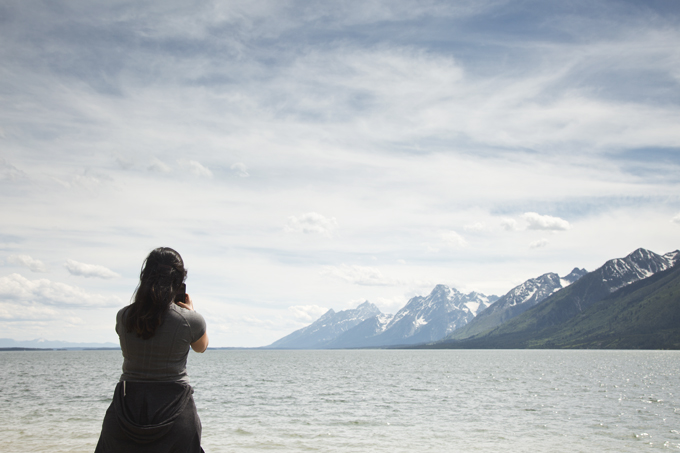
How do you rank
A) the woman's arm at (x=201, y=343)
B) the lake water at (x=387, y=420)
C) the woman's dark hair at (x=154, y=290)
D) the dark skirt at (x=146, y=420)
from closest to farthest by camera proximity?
the woman's dark hair at (x=154, y=290) < the dark skirt at (x=146, y=420) < the woman's arm at (x=201, y=343) < the lake water at (x=387, y=420)

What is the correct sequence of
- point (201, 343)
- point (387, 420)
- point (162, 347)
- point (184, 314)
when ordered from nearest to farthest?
point (162, 347) < point (184, 314) < point (201, 343) < point (387, 420)

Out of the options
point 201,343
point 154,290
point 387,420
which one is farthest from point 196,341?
point 387,420

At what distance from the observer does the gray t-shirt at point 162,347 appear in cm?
589

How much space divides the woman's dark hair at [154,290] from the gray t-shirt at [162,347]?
0.33ft

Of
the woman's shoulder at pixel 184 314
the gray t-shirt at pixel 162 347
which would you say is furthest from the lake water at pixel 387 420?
the woman's shoulder at pixel 184 314

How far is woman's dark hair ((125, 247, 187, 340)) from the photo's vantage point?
5.80m

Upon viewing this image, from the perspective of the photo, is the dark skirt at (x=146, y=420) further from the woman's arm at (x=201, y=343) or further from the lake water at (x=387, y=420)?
the lake water at (x=387, y=420)

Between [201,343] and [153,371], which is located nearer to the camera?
[153,371]

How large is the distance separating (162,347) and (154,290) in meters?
0.70

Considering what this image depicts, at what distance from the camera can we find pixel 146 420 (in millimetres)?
5945

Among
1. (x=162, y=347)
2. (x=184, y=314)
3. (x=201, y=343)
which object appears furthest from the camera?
(x=201, y=343)

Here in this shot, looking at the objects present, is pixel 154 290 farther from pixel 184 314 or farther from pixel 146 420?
pixel 146 420

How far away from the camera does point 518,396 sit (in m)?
59.1

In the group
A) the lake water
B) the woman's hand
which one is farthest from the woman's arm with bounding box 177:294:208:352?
the lake water
